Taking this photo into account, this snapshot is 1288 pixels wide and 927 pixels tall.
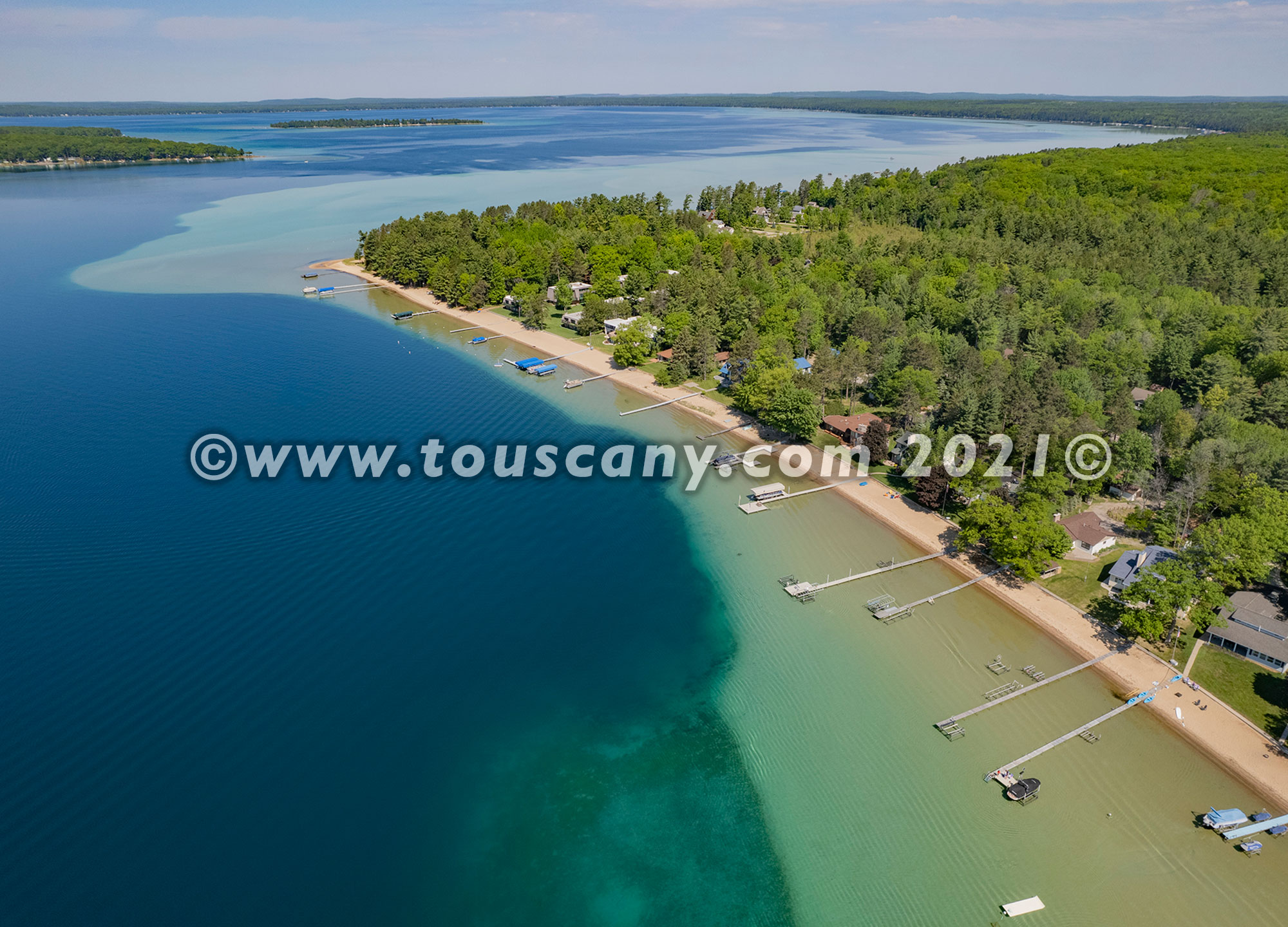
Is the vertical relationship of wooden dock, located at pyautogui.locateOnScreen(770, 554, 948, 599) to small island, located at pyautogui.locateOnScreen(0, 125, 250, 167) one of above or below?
below

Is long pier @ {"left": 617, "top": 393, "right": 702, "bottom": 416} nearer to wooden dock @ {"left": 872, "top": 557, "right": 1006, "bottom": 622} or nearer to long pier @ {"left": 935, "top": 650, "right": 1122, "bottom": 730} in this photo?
wooden dock @ {"left": 872, "top": 557, "right": 1006, "bottom": 622}

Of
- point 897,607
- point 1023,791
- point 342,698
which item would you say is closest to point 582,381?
point 897,607

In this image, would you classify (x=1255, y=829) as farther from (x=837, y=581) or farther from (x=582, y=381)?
(x=582, y=381)

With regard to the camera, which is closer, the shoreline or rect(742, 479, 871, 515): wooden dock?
the shoreline

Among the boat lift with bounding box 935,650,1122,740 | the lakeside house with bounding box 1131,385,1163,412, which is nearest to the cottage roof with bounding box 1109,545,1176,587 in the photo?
the boat lift with bounding box 935,650,1122,740

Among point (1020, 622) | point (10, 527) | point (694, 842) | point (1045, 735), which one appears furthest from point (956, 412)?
point (10, 527)

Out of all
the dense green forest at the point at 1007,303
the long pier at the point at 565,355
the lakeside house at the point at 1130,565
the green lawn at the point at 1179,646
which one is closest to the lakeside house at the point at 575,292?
the dense green forest at the point at 1007,303
